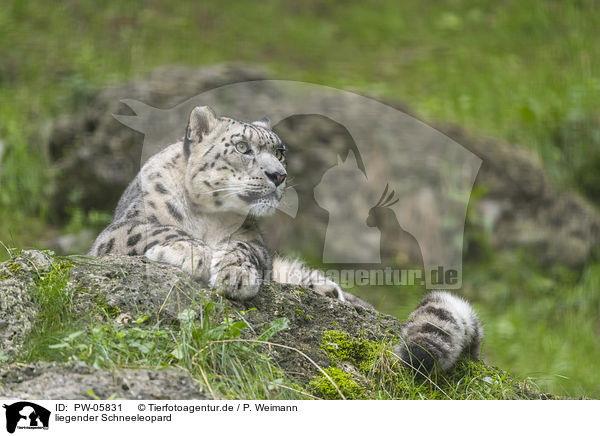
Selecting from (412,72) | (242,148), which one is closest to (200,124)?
(242,148)

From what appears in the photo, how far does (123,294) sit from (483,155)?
714 centimetres

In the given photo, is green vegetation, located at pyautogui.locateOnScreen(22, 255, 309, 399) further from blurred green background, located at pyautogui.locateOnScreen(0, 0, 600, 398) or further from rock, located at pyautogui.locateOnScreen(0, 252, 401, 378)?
blurred green background, located at pyautogui.locateOnScreen(0, 0, 600, 398)

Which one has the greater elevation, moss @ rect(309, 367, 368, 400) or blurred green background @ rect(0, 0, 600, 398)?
blurred green background @ rect(0, 0, 600, 398)

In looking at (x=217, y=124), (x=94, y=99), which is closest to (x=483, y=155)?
(x=94, y=99)

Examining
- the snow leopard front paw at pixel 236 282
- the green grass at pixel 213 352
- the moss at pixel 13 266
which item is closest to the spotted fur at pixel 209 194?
the snow leopard front paw at pixel 236 282

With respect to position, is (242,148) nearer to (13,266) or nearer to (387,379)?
(13,266)

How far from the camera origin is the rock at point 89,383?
3.59 meters

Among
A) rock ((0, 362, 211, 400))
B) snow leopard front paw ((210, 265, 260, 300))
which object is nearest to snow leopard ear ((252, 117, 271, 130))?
snow leopard front paw ((210, 265, 260, 300))

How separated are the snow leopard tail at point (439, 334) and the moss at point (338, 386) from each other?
40cm

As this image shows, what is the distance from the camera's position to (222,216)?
4938 millimetres

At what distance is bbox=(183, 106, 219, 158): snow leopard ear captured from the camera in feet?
16.3

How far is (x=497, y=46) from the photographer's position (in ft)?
45.4
